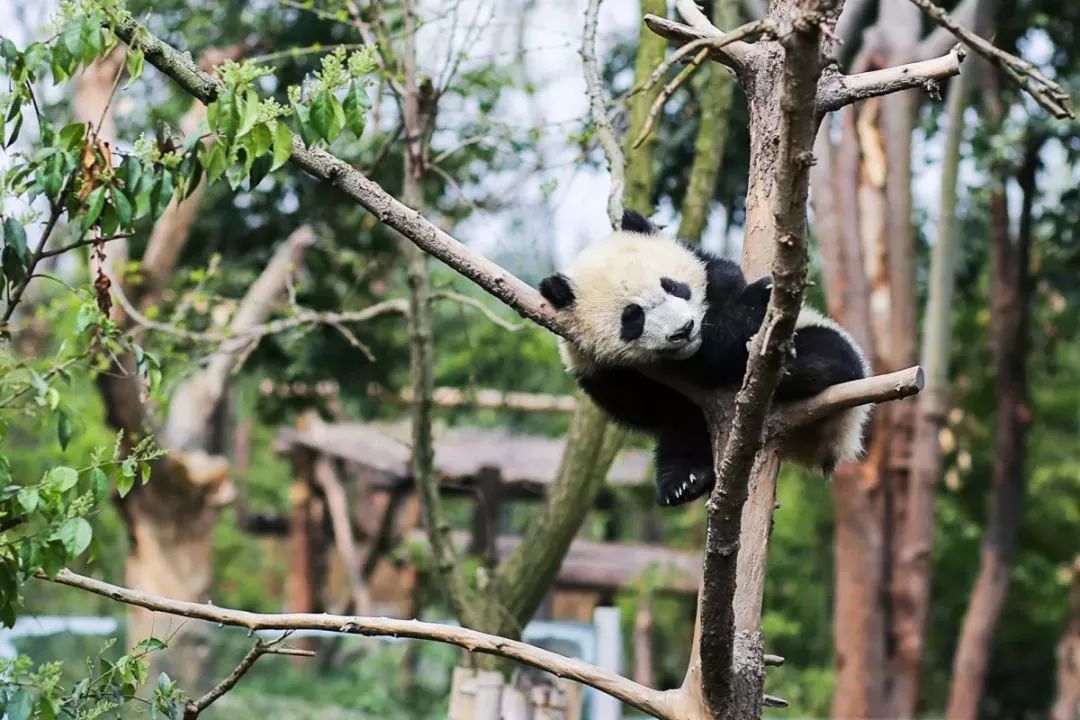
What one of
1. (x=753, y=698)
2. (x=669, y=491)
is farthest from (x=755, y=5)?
(x=753, y=698)

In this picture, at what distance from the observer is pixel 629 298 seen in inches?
118

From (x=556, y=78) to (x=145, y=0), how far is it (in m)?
2.27

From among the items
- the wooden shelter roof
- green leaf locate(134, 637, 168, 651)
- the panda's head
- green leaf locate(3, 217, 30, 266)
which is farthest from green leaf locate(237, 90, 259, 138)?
the wooden shelter roof

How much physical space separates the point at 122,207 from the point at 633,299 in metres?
1.26

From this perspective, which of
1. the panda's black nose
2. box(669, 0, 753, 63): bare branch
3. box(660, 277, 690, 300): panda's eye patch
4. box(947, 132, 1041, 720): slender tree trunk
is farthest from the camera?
box(947, 132, 1041, 720): slender tree trunk

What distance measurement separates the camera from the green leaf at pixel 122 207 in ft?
7.85

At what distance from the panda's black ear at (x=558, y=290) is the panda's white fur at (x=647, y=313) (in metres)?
0.03

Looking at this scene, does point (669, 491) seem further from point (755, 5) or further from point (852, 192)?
point (852, 192)

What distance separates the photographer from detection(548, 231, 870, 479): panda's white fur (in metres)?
2.91

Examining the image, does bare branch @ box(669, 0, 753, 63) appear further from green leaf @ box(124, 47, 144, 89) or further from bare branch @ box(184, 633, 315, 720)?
bare branch @ box(184, 633, 315, 720)

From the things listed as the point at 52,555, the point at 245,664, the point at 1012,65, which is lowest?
the point at 245,664

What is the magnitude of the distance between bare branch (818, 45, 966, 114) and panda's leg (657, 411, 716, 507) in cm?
104

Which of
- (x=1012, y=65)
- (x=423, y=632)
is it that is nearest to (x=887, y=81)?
(x=1012, y=65)

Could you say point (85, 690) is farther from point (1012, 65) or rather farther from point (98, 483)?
point (1012, 65)
